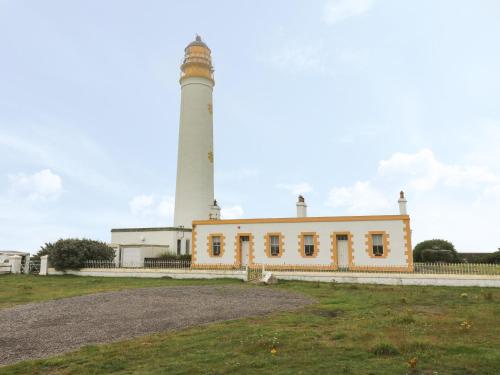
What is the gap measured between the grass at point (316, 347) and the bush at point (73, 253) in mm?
18991

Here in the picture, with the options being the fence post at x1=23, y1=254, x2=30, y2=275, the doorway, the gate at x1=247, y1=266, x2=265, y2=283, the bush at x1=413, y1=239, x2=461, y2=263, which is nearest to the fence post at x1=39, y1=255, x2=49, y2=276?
the fence post at x1=23, y1=254, x2=30, y2=275

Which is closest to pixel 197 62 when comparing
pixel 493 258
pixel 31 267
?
pixel 31 267

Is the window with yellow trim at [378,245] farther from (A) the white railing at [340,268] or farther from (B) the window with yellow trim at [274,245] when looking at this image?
(B) the window with yellow trim at [274,245]

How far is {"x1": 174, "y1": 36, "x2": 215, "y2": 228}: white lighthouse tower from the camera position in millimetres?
33688

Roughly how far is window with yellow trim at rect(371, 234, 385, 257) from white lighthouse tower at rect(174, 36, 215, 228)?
14158mm

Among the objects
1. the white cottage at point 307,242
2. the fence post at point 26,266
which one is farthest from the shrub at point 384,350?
the fence post at point 26,266

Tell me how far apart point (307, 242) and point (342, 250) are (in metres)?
2.08

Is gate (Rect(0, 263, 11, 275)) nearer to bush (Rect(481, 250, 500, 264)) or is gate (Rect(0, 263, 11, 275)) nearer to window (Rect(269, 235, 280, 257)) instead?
window (Rect(269, 235, 280, 257))

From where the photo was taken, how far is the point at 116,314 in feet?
40.2

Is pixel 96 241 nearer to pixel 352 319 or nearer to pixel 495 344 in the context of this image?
pixel 352 319

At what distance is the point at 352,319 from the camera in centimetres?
1078

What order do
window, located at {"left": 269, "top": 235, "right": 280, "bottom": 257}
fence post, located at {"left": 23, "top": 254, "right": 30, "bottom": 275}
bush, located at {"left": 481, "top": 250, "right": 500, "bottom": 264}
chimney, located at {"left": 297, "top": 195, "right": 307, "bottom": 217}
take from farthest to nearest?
1. bush, located at {"left": 481, "top": 250, "right": 500, "bottom": 264}
2. fence post, located at {"left": 23, "top": 254, "right": 30, "bottom": 275}
3. chimney, located at {"left": 297, "top": 195, "right": 307, "bottom": 217}
4. window, located at {"left": 269, "top": 235, "right": 280, "bottom": 257}

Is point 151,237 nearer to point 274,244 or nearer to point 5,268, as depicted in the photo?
point 5,268

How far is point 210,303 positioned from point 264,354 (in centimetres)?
669
